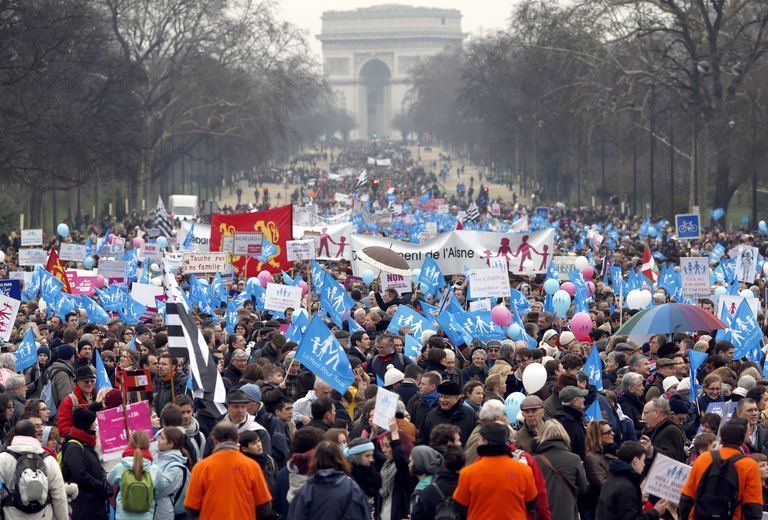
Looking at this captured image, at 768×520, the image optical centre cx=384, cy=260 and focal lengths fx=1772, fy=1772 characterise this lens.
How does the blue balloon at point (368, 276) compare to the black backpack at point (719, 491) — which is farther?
the blue balloon at point (368, 276)

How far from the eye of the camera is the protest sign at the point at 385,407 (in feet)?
32.7

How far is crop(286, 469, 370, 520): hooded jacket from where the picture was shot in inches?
350

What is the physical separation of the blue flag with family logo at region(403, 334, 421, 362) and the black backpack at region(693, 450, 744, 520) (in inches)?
240

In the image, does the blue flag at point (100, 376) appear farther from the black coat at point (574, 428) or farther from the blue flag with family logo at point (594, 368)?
the black coat at point (574, 428)

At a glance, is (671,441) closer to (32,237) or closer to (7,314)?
(7,314)

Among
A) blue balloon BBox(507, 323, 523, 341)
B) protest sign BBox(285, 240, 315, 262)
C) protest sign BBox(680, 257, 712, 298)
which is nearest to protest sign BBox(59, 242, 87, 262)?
protest sign BBox(285, 240, 315, 262)

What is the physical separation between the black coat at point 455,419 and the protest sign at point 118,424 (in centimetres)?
171

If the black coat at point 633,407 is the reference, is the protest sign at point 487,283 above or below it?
above

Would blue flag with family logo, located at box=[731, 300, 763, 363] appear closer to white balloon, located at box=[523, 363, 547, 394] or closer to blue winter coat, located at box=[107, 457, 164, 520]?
white balloon, located at box=[523, 363, 547, 394]

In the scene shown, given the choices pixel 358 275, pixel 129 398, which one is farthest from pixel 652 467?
pixel 358 275

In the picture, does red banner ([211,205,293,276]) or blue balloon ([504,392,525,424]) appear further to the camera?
red banner ([211,205,293,276])

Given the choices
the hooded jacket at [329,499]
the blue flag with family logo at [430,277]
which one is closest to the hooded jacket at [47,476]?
the hooded jacket at [329,499]

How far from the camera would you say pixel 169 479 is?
9930mm

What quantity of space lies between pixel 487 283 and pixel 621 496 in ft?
34.0
